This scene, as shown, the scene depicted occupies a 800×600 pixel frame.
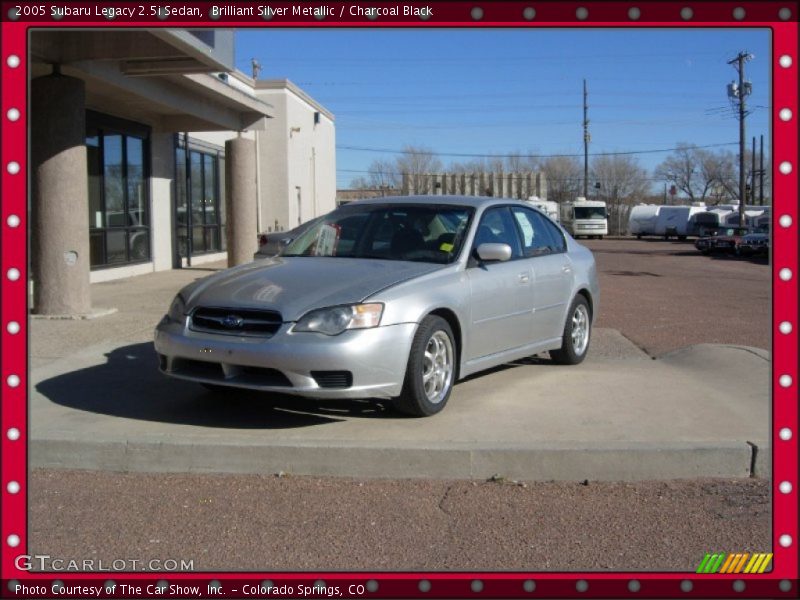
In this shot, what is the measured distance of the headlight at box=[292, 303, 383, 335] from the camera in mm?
5344

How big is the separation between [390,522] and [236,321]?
1799mm

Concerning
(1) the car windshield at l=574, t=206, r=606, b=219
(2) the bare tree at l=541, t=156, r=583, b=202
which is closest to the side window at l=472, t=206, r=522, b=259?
(1) the car windshield at l=574, t=206, r=606, b=219

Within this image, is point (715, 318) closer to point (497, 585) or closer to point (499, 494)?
point (499, 494)

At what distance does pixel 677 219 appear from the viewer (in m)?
53.4

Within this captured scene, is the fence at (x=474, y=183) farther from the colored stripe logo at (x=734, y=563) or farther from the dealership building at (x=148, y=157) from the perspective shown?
the colored stripe logo at (x=734, y=563)

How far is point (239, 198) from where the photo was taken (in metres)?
18.2

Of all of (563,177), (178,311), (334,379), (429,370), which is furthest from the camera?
(563,177)

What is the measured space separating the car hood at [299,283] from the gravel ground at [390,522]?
1128 millimetres

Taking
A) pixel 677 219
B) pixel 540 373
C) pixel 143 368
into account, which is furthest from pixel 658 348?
pixel 677 219

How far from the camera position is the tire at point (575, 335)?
7.80m

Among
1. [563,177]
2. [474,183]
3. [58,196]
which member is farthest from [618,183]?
[58,196]

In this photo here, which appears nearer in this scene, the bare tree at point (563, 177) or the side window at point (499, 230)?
the side window at point (499, 230)

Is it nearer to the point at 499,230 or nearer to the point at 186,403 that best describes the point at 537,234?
the point at 499,230

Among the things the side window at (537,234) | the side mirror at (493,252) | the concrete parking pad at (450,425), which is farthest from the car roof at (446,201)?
the concrete parking pad at (450,425)
